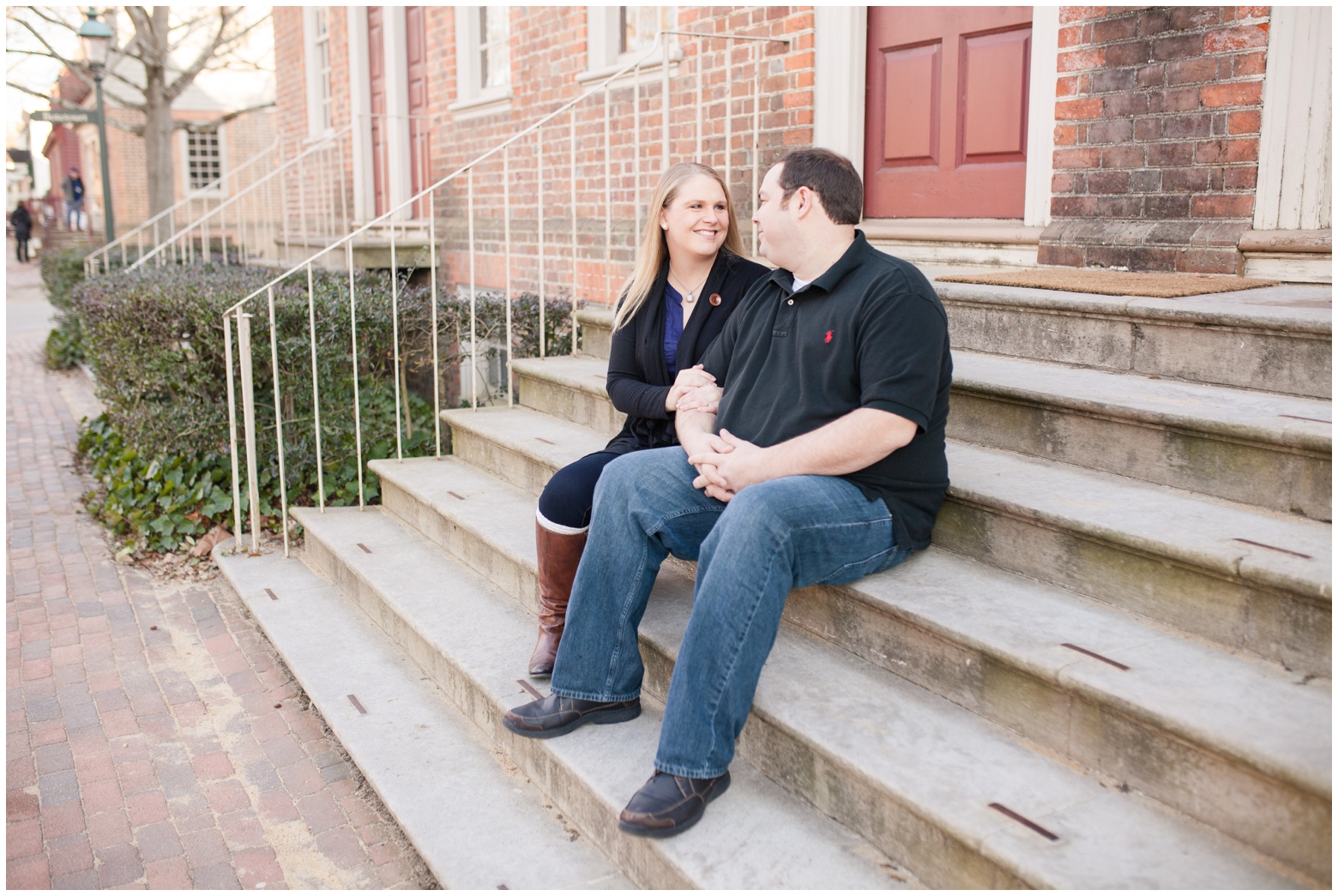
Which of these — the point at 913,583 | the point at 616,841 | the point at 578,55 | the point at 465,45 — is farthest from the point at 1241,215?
the point at 465,45

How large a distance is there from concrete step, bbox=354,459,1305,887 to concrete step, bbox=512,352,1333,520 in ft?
2.89

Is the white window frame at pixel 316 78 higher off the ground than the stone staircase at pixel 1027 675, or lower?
higher

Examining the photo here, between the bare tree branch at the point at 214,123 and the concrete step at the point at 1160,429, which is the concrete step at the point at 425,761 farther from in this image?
the bare tree branch at the point at 214,123

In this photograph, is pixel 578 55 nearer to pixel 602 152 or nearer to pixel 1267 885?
pixel 602 152

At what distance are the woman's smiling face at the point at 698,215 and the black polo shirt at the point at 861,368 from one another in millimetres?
416

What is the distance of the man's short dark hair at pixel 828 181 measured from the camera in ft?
8.35

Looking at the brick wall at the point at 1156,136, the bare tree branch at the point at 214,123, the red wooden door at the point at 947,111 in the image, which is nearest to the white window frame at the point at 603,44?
the red wooden door at the point at 947,111

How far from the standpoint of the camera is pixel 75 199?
94.8 ft

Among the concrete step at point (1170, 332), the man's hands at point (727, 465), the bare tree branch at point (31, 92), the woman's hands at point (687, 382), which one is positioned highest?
the bare tree branch at point (31, 92)

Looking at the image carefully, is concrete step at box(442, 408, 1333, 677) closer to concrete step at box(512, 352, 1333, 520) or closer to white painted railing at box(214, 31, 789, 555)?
concrete step at box(512, 352, 1333, 520)

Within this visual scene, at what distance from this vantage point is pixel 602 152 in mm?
6609

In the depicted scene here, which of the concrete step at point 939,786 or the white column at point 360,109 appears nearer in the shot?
the concrete step at point 939,786

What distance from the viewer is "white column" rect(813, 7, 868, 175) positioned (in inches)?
194

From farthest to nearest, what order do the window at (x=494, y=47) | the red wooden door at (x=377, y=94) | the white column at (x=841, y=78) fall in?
the red wooden door at (x=377, y=94), the window at (x=494, y=47), the white column at (x=841, y=78)
